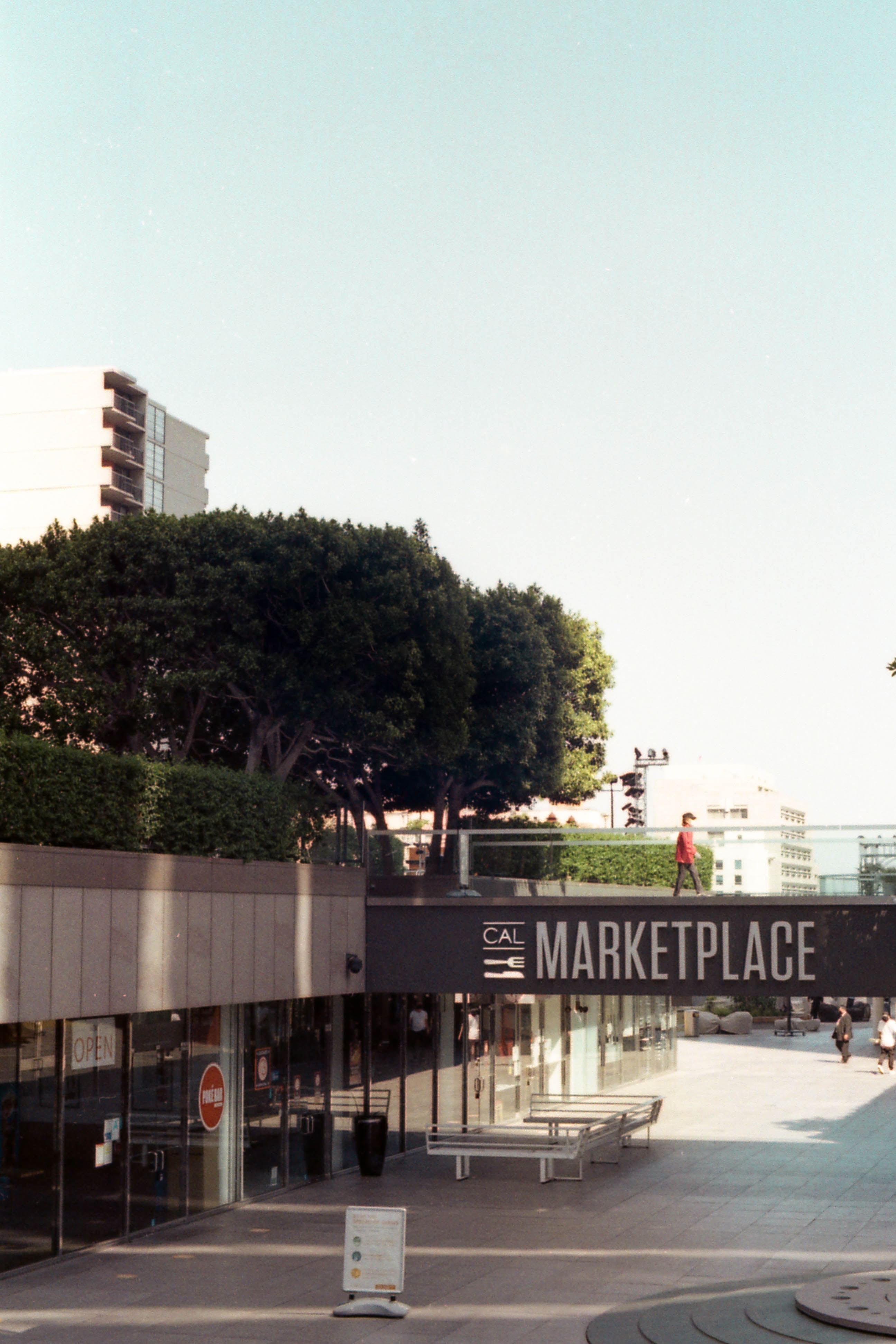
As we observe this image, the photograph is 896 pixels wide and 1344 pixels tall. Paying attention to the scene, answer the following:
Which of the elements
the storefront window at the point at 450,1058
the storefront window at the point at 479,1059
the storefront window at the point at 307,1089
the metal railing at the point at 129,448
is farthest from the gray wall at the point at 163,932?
the metal railing at the point at 129,448

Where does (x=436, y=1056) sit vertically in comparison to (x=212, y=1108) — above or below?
below

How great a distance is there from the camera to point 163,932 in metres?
17.8

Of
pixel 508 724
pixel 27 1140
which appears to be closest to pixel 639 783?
pixel 508 724

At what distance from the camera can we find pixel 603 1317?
44.9 feet

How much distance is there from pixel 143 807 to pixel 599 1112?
470 inches

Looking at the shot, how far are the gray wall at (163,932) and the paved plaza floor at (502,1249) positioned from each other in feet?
9.10

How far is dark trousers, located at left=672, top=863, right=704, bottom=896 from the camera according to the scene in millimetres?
22078

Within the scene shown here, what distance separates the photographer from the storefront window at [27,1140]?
15.2 metres

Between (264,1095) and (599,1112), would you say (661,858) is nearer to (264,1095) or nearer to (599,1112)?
(599,1112)

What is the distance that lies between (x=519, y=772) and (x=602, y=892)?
22300 mm

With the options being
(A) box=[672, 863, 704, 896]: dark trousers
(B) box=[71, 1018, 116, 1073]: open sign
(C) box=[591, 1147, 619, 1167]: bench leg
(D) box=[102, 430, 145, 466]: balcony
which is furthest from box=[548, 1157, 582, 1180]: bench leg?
(D) box=[102, 430, 145, 466]: balcony

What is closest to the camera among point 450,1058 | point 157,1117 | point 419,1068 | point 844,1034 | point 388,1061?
point 157,1117

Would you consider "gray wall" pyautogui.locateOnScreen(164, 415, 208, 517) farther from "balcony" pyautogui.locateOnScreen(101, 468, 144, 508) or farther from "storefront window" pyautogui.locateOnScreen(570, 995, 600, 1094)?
"storefront window" pyautogui.locateOnScreen(570, 995, 600, 1094)

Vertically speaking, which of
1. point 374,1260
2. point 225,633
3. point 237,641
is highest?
point 225,633
